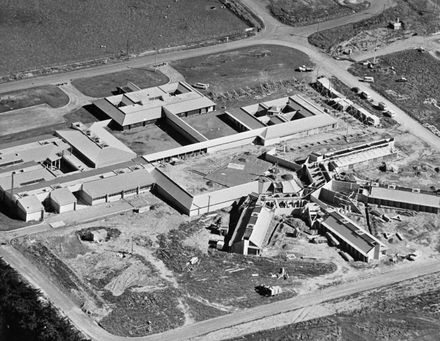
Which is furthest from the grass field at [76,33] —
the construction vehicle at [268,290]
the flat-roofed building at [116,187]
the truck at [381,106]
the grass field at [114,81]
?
Result: the construction vehicle at [268,290]

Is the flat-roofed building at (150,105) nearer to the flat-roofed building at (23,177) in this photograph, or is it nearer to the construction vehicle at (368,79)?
the flat-roofed building at (23,177)

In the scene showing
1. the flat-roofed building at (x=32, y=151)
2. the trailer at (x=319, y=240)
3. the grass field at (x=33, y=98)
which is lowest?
the grass field at (x=33, y=98)

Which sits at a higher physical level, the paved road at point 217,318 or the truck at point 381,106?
the paved road at point 217,318

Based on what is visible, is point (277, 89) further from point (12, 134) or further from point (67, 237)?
point (67, 237)

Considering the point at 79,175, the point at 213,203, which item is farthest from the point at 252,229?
the point at 79,175

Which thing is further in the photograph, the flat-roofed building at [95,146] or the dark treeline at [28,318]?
the flat-roofed building at [95,146]

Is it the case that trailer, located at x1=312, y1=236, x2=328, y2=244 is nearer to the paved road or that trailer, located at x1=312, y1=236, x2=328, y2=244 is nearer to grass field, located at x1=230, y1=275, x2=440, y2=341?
the paved road
